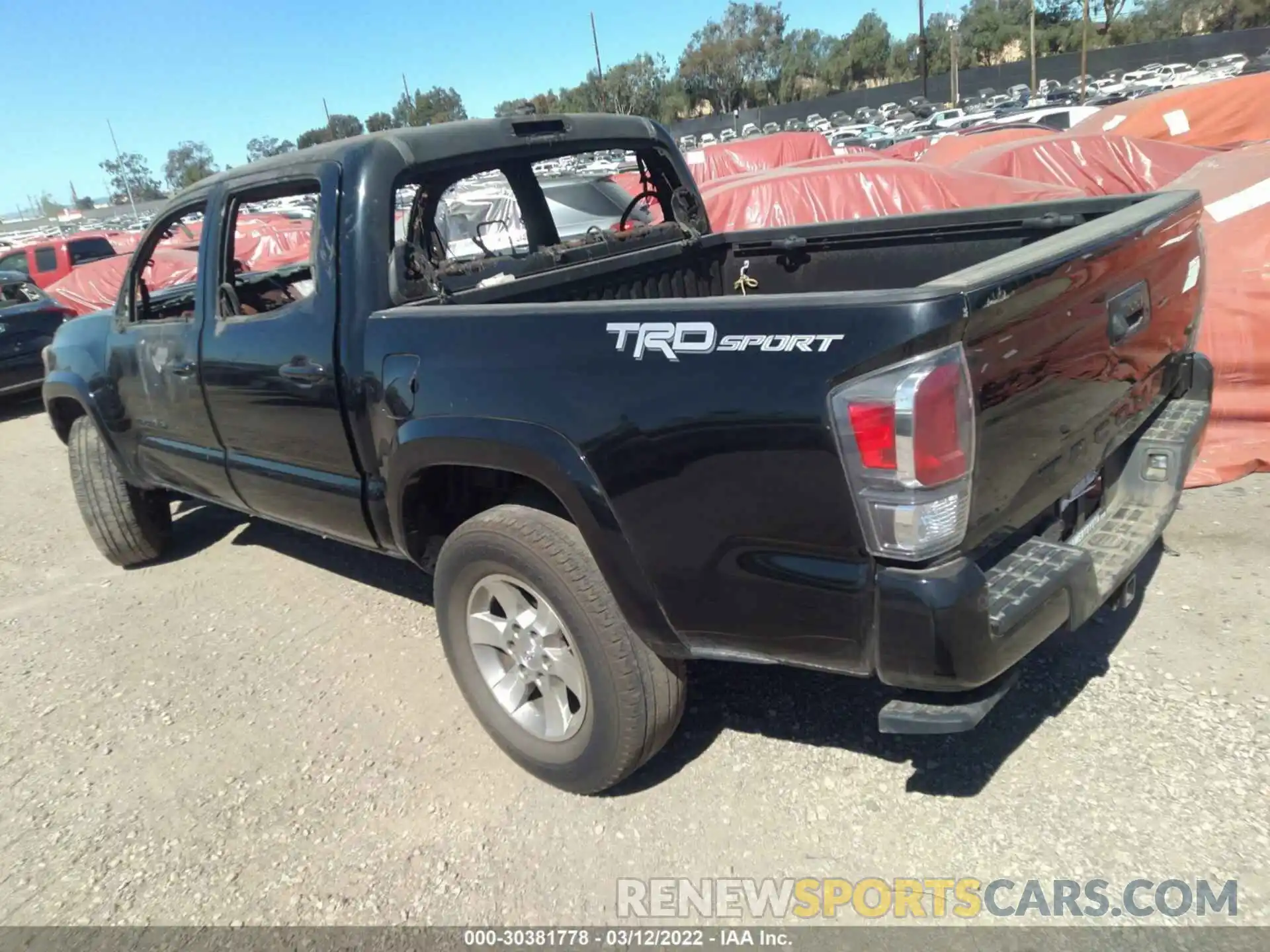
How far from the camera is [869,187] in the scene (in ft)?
25.8

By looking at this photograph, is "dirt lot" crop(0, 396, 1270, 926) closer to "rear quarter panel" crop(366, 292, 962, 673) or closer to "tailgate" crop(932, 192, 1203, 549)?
"rear quarter panel" crop(366, 292, 962, 673)

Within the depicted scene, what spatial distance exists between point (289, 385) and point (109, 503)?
7.66ft

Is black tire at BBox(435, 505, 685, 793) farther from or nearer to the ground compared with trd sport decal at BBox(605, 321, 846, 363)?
nearer to the ground

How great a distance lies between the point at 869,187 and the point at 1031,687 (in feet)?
19.1

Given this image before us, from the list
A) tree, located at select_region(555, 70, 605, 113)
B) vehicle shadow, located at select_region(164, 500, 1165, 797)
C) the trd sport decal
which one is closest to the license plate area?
vehicle shadow, located at select_region(164, 500, 1165, 797)

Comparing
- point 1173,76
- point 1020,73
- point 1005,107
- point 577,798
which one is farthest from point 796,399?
point 1020,73

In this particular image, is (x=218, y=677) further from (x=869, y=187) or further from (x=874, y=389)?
(x=869, y=187)

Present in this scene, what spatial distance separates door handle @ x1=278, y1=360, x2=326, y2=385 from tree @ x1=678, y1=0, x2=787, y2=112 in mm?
83888

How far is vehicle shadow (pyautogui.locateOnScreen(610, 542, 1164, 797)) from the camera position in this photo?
9.22ft

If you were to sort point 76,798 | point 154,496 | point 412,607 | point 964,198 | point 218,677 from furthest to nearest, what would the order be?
point 964,198
point 154,496
point 412,607
point 218,677
point 76,798

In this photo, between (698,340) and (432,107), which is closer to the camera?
(698,340)

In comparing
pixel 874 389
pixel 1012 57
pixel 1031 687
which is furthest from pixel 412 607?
pixel 1012 57

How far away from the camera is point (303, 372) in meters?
3.22

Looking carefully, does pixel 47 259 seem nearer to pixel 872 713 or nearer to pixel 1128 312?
pixel 872 713
